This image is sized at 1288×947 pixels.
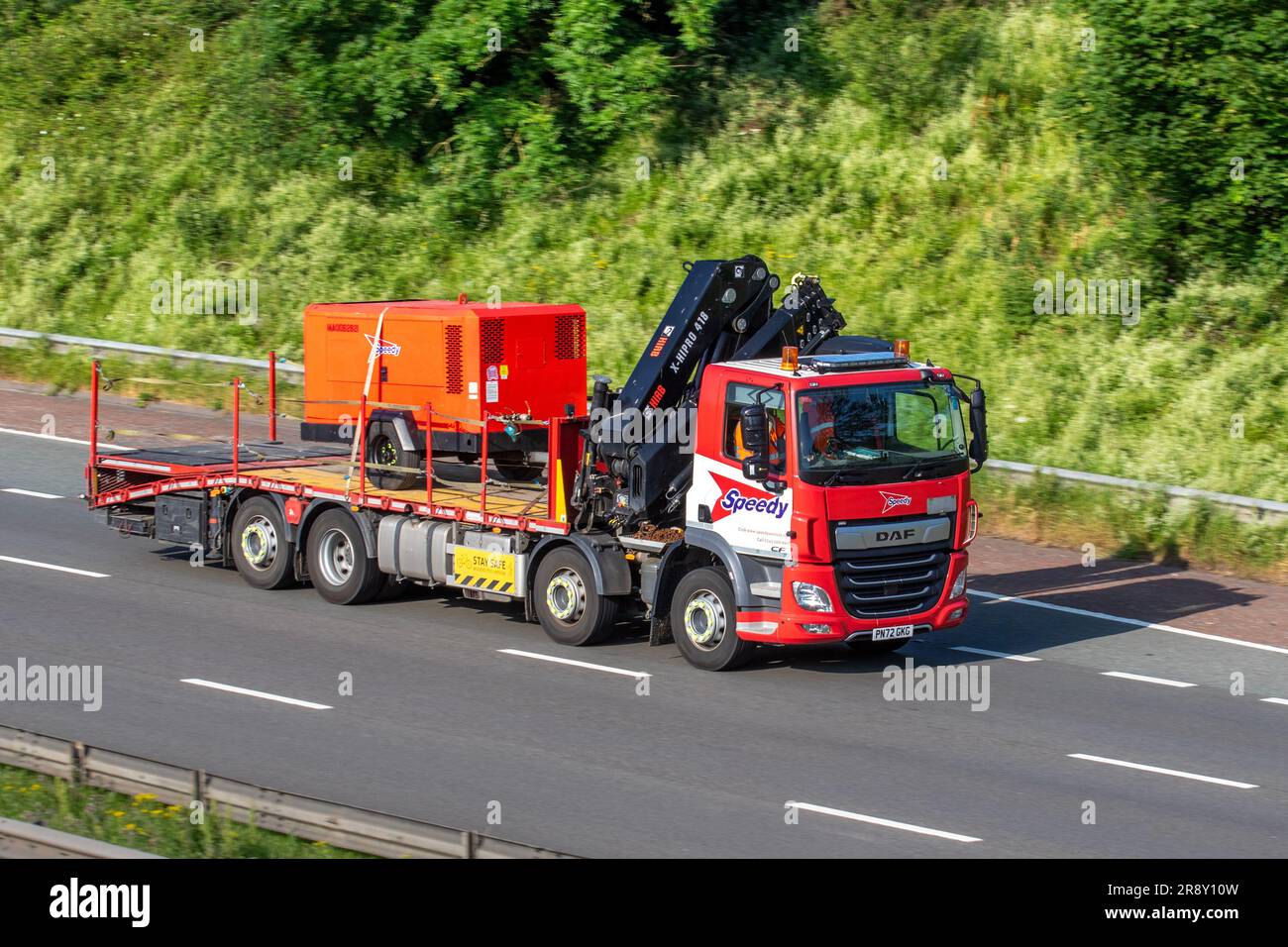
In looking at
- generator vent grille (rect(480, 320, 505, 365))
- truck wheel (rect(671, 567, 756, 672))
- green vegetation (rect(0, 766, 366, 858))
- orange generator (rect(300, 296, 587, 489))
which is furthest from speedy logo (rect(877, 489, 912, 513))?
green vegetation (rect(0, 766, 366, 858))

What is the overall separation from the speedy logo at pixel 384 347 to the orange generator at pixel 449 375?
0.03 feet

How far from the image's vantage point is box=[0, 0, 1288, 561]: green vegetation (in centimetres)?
2339

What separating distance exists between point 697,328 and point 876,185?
43.1 ft

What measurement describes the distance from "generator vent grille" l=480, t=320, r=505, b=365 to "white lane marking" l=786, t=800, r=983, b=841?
22.5ft

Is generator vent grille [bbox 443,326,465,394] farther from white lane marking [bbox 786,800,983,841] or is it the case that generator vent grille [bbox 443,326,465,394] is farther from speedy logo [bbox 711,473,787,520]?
white lane marking [bbox 786,800,983,841]

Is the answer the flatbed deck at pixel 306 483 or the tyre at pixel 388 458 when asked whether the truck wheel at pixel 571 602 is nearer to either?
the flatbed deck at pixel 306 483

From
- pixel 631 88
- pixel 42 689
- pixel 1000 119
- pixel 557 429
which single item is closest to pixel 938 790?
pixel 557 429

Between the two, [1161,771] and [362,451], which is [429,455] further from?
[1161,771]

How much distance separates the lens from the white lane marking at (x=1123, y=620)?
16547mm

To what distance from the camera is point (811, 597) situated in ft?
46.4

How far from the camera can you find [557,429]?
15617mm

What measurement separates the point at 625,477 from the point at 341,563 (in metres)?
3.60
